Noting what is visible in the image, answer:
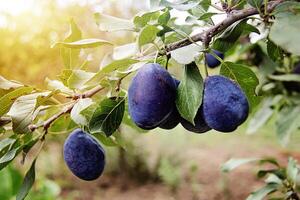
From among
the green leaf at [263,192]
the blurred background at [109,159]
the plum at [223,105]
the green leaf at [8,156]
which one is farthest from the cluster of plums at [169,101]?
the blurred background at [109,159]

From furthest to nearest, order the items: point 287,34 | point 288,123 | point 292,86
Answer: point 292,86 < point 288,123 < point 287,34

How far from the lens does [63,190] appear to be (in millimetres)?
3439

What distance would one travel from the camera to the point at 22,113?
59cm

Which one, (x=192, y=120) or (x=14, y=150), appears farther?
(x=14, y=150)

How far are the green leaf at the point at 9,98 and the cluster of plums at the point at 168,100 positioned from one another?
186 millimetres

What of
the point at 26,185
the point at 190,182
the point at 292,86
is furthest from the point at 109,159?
the point at 26,185

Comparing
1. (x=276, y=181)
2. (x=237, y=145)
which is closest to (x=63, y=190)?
(x=237, y=145)

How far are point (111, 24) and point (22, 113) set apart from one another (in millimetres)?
167

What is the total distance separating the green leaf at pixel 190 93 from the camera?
0.52 m

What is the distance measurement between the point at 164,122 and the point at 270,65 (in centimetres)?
100

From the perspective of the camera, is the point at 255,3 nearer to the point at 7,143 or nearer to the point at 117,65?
the point at 117,65

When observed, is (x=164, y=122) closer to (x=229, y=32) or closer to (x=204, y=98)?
(x=204, y=98)

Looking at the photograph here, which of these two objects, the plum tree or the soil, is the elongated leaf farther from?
the soil

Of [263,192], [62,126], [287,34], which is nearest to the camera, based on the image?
[287,34]
